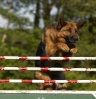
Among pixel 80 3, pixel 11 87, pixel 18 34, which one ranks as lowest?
pixel 11 87

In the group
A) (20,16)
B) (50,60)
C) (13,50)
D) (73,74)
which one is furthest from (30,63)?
(50,60)

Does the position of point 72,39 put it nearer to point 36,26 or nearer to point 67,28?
point 67,28

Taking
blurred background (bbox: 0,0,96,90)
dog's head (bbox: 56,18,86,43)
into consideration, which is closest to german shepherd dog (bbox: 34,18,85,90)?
dog's head (bbox: 56,18,86,43)

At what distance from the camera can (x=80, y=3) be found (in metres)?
16.7

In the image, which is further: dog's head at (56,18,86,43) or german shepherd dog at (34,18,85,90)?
dog's head at (56,18,86,43)

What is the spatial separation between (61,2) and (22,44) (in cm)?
248

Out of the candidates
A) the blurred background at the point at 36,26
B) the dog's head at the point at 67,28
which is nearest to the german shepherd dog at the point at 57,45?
the dog's head at the point at 67,28

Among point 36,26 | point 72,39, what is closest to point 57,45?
point 72,39

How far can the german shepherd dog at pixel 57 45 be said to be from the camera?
22.0 ft

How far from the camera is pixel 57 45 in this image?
679 centimetres

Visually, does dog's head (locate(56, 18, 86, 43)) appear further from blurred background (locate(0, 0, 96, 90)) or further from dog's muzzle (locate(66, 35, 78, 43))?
blurred background (locate(0, 0, 96, 90))

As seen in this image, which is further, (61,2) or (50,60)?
(61,2)

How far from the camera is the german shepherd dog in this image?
671 centimetres
